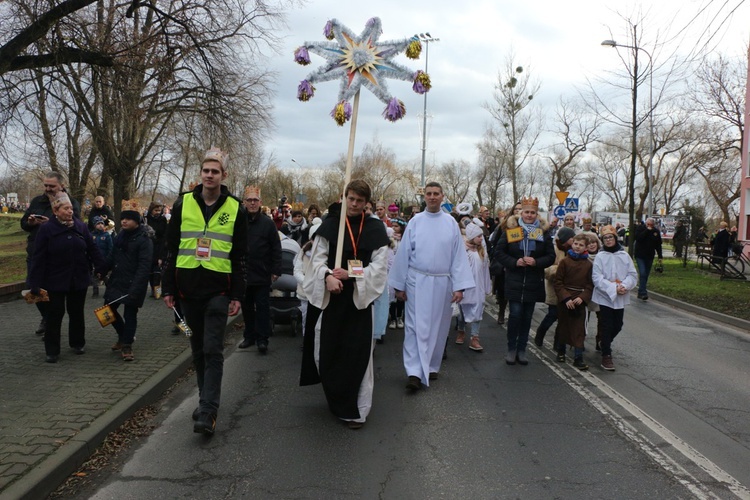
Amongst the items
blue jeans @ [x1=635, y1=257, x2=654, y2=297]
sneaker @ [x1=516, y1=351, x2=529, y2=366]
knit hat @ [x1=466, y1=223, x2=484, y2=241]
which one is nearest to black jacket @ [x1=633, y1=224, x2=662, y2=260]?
blue jeans @ [x1=635, y1=257, x2=654, y2=297]

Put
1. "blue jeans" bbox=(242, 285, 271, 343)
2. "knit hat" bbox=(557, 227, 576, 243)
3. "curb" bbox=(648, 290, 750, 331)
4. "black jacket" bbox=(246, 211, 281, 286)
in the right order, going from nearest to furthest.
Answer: "black jacket" bbox=(246, 211, 281, 286) < "blue jeans" bbox=(242, 285, 271, 343) < "knit hat" bbox=(557, 227, 576, 243) < "curb" bbox=(648, 290, 750, 331)

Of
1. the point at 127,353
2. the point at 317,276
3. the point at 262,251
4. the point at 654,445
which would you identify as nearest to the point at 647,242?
the point at 262,251

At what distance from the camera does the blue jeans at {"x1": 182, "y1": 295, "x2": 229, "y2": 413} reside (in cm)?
470

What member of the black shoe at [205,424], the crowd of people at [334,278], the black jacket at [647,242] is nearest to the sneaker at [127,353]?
the crowd of people at [334,278]

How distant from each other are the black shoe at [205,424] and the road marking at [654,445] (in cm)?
321

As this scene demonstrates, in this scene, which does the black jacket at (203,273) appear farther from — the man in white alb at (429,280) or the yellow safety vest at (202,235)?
the man in white alb at (429,280)

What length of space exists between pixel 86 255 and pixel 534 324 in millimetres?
6910

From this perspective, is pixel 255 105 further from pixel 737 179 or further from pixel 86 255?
pixel 737 179

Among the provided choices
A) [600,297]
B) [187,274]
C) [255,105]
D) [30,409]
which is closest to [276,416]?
[187,274]

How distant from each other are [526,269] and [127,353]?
4.54 meters

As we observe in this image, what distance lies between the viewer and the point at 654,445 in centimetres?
473

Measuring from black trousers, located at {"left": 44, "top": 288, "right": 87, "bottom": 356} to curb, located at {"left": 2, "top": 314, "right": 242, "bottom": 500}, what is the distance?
1.34 meters

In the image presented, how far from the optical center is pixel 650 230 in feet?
47.0

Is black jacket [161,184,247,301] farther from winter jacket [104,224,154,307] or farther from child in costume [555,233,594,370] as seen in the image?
child in costume [555,233,594,370]
